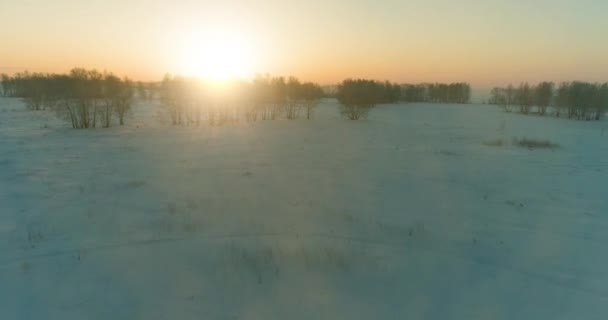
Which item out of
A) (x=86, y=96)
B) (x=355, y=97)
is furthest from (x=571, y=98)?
(x=86, y=96)

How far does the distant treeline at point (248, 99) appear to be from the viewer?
92.2ft

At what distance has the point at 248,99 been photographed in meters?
33.3

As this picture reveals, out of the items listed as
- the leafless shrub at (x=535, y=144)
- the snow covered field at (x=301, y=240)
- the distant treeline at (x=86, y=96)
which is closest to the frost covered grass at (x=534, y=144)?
the leafless shrub at (x=535, y=144)

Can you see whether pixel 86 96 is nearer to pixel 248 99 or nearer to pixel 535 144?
pixel 248 99

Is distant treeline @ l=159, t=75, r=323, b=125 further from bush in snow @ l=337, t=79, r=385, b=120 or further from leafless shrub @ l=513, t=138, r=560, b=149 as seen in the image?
leafless shrub @ l=513, t=138, r=560, b=149

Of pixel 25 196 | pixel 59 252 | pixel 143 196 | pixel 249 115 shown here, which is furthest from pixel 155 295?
pixel 249 115

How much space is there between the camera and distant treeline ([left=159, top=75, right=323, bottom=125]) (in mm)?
28116

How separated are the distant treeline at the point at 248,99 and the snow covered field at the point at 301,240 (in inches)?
685

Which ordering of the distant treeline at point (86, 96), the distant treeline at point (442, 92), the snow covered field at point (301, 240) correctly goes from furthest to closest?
1. the distant treeline at point (442, 92)
2. the distant treeline at point (86, 96)
3. the snow covered field at point (301, 240)

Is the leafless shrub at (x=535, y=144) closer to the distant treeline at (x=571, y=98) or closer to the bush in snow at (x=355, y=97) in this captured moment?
the bush in snow at (x=355, y=97)

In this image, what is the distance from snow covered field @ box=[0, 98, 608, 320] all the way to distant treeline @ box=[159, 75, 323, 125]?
17395 millimetres

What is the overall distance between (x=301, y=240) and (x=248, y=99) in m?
29.3

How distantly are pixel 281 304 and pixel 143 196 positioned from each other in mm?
5139

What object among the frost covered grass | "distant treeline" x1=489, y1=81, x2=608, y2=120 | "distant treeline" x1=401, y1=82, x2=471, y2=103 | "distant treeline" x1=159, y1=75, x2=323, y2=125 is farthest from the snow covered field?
"distant treeline" x1=401, y1=82, x2=471, y2=103
